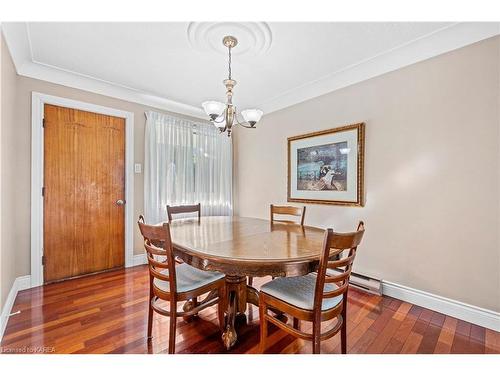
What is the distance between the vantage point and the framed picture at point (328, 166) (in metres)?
2.50

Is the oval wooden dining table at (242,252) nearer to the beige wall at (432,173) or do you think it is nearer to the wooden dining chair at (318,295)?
the wooden dining chair at (318,295)

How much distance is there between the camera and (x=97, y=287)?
2.47 metres

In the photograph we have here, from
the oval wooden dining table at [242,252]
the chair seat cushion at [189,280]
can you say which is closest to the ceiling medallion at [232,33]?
the oval wooden dining table at [242,252]

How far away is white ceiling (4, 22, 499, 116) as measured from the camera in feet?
6.03

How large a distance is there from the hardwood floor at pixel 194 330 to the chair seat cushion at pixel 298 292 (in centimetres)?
44

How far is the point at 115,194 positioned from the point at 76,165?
54cm

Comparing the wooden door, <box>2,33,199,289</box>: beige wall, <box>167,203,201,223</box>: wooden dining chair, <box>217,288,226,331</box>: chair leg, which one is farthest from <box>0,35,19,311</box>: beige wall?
<box>217,288,226,331</box>: chair leg

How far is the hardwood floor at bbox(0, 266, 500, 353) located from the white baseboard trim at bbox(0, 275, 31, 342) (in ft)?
0.15

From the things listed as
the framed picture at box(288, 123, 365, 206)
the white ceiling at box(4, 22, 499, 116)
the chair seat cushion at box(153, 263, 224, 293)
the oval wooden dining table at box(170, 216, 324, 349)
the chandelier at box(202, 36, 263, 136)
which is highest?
the white ceiling at box(4, 22, 499, 116)

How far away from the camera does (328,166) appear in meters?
2.75

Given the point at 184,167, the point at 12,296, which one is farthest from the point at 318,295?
the point at 184,167

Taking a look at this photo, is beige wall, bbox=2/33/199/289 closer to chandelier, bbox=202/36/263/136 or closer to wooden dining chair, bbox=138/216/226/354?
wooden dining chair, bbox=138/216/226/354

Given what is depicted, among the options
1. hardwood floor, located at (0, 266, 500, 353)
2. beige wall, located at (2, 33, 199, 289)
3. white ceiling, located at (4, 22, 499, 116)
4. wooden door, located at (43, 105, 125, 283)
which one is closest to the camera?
hardwood floor, located at (0, 266, 500, 353)
